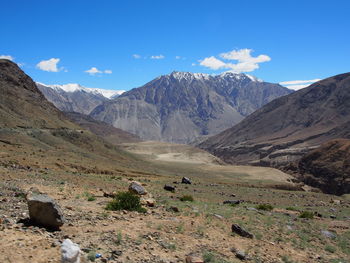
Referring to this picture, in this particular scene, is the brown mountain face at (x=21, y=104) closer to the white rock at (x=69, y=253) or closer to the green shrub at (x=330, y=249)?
the green shrub at (x=330, y=249)

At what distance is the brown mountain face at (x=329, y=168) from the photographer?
3135 inches

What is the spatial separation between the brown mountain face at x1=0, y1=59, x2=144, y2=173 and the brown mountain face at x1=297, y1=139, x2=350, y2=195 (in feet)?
137

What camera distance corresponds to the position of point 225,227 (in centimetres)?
1545

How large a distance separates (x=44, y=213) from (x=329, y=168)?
8462 centimetres

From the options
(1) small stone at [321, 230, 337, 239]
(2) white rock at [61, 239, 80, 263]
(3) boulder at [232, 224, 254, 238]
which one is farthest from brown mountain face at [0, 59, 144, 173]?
(2) white rock at [61, 239, 80, 263]

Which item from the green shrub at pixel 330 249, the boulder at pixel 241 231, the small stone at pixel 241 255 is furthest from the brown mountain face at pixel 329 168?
the small stone at pixel 241 255

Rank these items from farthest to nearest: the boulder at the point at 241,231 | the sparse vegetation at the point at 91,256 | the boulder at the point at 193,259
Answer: the boulder at the point at 241,231 → the boulder at the point at 193,259 → the sparse vegetation at the point at 91,256

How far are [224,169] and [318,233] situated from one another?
2893 inches

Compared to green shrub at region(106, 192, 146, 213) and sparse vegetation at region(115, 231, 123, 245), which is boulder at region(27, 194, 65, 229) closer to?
sparse vegetation at region(115, 231, 123, 245)

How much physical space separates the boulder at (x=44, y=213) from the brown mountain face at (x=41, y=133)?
31162mm

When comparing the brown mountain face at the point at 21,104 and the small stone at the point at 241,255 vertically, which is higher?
the brown mountain face at the point at 21,104

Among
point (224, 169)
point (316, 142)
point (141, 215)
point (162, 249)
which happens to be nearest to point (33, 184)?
point (141, 215)

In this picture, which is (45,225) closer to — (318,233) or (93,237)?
(93,237)

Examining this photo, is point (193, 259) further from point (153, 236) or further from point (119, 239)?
point (119, 239)
